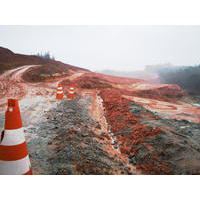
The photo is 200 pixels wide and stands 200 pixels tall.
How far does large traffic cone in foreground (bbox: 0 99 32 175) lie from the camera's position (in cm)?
156

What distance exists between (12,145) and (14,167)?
0.94ft

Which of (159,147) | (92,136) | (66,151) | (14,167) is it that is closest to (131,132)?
(159,147)

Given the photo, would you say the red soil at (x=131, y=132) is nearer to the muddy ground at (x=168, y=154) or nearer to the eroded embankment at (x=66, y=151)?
the muddy ground at (x=168, y=154)

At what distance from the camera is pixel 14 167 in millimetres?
1643

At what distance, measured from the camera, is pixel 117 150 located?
266 cm

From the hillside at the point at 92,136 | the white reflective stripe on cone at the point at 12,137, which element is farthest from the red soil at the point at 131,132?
the white reflective stripe on cone at the point at 12,137

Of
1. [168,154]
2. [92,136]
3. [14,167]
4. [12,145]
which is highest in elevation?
[12,145]

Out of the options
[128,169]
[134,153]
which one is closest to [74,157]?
[128,169]

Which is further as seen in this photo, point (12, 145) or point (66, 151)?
point (66, 151)

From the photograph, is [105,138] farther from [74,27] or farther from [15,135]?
[74,27]

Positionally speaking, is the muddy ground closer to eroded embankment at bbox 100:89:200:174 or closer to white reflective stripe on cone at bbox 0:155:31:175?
eroded embankment at bbox 100:89:200:174

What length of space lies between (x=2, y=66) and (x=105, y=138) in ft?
9.12

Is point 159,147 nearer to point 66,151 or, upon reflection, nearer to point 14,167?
point 66,151

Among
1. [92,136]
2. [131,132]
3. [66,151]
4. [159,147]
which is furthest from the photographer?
[131,132]
